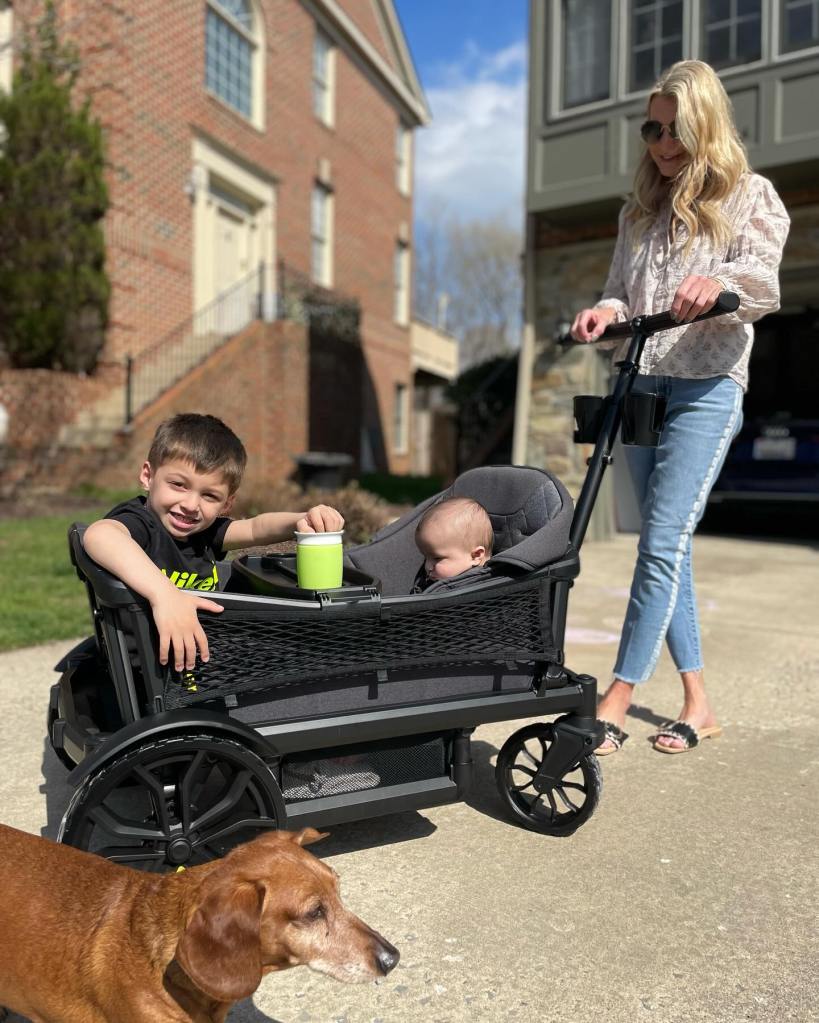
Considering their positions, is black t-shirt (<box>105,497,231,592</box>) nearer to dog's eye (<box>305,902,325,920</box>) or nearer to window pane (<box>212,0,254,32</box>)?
dog's eye (<box>305,902,325,920</box>)

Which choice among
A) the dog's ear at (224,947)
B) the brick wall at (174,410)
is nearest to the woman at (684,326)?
the dog's ear at (224,947)

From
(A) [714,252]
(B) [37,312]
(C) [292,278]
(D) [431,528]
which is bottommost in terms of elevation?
(D) [431,528]

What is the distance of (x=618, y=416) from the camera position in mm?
3041

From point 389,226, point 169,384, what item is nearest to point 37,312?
point 169,384

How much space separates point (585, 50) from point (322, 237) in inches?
432

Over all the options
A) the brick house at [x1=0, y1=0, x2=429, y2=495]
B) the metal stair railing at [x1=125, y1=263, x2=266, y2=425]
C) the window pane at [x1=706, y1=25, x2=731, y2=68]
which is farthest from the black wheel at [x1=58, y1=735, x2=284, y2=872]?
the metal stair railing at [x1=125, y1=263, x2=266, y2=425]

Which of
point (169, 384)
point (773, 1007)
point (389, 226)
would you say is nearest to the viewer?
point (773, 1007)

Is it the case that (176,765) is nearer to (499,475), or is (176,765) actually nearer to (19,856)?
(19,856)

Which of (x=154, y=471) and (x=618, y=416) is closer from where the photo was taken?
(x=154, y=471)

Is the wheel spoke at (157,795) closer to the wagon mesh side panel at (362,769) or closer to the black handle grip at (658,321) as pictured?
the wagon mesh side panel at (362,769)

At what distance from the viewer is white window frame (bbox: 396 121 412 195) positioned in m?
24.8

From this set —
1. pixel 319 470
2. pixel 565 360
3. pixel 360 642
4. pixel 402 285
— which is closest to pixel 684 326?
pixel 360 642

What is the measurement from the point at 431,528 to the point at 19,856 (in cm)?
152

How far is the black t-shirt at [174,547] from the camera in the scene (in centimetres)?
241
